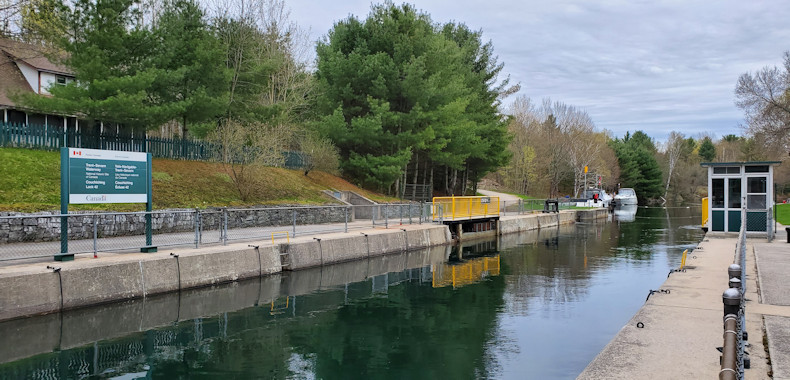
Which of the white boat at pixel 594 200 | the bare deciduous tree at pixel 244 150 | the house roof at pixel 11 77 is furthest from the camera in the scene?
the white boat at pixel 594 200

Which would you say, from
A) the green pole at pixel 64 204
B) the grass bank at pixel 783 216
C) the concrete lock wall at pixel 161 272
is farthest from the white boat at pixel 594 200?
the green pole at pixel 64 204

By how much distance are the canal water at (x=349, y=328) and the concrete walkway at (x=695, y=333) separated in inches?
60.8

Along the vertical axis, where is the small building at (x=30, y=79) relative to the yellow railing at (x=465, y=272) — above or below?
above

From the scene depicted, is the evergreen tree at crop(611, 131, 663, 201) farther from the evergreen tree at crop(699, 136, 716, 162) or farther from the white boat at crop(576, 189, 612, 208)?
the evergreen tree at crop(699, 136, 716, 162)

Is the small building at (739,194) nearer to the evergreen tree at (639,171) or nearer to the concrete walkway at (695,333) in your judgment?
the concrete walkway at (695,333)

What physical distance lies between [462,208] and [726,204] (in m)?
12.1

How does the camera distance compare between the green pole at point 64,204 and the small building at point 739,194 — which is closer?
the green pole at point 64,204

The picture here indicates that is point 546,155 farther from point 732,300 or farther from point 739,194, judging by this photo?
point 732,300

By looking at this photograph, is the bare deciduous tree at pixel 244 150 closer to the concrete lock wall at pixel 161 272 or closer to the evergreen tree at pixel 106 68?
the evergreen tree at pixel 106 68

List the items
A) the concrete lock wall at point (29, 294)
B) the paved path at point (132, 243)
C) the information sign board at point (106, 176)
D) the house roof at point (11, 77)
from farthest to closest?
the house roof at point (11, 77)
the information sign board at point (106, 176)
the paved path at point (132, 243)
the concrete lock wall at point (29, 294)

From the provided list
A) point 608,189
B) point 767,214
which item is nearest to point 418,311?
point 767,214

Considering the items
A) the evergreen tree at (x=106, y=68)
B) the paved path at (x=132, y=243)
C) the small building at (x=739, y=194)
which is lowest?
the paved path at (x=132, y=243)

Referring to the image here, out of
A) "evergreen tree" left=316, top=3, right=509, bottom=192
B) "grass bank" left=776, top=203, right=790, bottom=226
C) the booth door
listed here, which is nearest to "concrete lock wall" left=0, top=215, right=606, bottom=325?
"evergreen tree" left=316, top=3, right=509, bottom=192

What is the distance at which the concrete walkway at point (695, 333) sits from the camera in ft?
22.0
